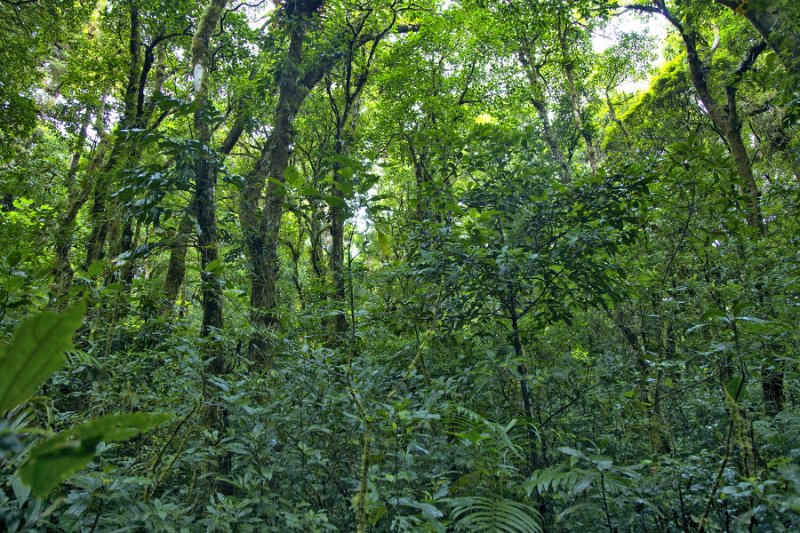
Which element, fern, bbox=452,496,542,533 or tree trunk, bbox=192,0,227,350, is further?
tree trunk, bbox=192,0,227,350

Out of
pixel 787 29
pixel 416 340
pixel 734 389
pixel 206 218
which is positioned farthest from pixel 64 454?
pixel 787 29

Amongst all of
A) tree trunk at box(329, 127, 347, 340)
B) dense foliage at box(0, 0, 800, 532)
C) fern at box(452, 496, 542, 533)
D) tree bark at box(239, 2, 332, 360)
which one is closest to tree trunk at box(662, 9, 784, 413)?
dense foliage at box(0, 0, 800, 532)

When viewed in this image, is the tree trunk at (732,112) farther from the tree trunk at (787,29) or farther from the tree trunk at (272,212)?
the tree trunk at (272,212)

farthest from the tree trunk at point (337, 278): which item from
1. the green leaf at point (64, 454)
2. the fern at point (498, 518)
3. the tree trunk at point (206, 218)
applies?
the green leaf at point (64, 454)

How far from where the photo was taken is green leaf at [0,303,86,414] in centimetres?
48

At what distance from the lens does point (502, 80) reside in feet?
42.5

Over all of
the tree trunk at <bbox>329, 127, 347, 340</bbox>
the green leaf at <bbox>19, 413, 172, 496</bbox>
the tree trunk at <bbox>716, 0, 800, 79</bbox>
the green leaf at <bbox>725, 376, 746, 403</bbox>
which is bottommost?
the green leaf at <bbox>725, 376, 746, 403</bbox>

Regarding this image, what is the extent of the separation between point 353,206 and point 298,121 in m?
10.2

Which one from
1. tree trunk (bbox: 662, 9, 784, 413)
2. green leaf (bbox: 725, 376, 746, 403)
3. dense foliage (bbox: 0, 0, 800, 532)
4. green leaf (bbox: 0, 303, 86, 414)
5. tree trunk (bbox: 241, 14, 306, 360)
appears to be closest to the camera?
green leaf (bbox: 0, 303, 86, 414)

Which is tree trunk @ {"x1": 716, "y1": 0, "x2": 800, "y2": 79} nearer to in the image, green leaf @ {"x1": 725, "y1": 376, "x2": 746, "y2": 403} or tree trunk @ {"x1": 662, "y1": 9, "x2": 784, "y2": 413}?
tree trunk @ {"x1": 662, "y1": 9, "x2": 784, "y2": 413}

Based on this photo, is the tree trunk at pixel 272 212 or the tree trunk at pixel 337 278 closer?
the tree trunk at pixel 337 278

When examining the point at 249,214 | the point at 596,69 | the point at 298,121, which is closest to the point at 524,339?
the point at 249,214

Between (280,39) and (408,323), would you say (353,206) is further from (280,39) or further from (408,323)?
(280,39)

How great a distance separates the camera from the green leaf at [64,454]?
0.50 metres
